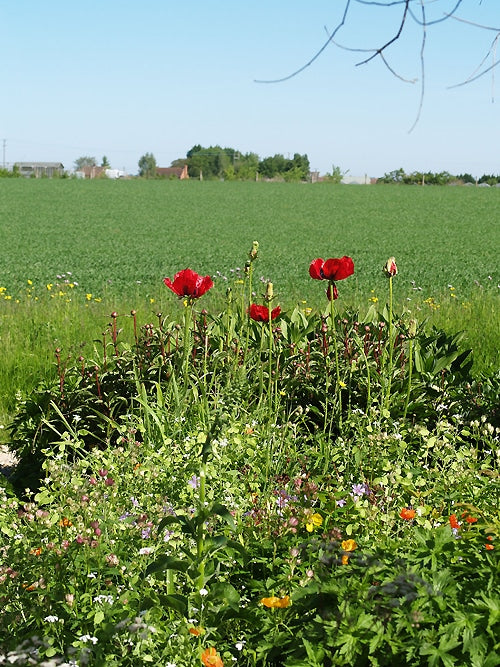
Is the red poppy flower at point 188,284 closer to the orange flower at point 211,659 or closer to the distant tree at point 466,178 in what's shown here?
the orange flower at point 211,659

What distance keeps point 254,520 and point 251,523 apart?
33 mm

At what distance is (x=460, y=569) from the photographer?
2195mm

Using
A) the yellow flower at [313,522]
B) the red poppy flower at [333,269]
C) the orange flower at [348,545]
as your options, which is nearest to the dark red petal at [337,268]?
the red poppy flower at [333,269]

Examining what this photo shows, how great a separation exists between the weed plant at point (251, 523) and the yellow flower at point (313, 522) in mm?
12

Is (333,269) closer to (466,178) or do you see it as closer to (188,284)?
(188,284)

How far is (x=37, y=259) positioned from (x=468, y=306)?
1302cm

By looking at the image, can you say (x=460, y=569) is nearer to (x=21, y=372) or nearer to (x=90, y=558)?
(x=90, y=558)

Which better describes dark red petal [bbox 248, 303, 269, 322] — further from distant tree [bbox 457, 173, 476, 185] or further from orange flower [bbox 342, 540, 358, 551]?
distant tree [bbox 457, 173, 476, 185]

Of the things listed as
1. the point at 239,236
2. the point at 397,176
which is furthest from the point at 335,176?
the point at 239,236

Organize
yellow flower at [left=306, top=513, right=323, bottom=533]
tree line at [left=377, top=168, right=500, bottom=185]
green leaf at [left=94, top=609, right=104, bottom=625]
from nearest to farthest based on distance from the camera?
green leaf at [left=94, top=609, right=104, bottom=625]
yellow flower at [left=306, top=513, right=323, bottom=533]
tree line at [left=377, top=168, right=500, bottom=185]

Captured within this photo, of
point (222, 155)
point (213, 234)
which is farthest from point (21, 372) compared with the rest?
point (222, 155)

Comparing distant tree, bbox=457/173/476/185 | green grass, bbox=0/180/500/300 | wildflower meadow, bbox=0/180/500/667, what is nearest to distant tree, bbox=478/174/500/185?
distant tree, bbox=457/173/476/185

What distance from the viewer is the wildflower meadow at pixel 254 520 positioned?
2.06 meters

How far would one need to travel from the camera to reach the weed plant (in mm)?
2053
